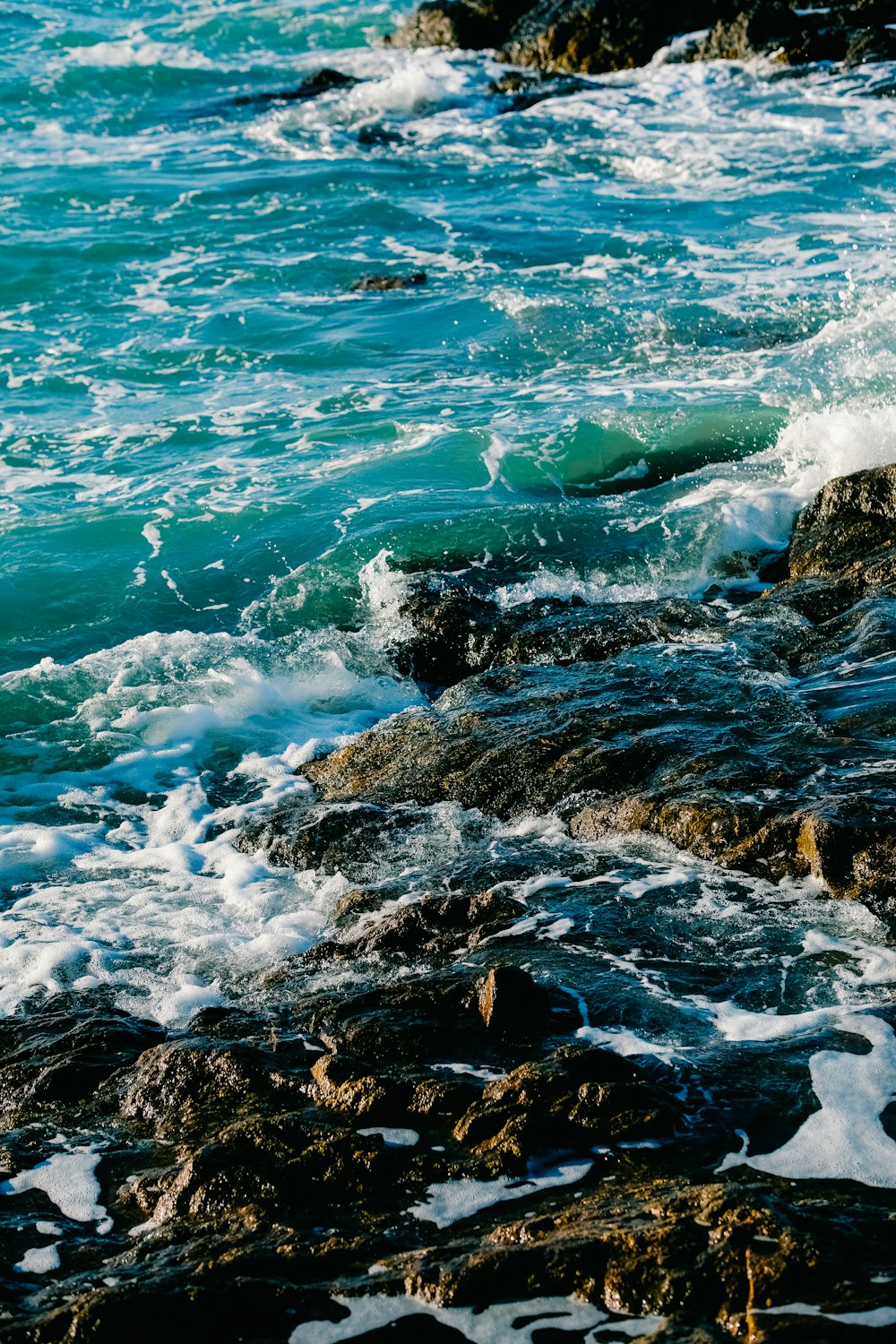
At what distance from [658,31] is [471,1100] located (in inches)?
1017

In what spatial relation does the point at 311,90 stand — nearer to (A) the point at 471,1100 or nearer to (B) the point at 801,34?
(B) the point at 801,34

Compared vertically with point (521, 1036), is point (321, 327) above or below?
above

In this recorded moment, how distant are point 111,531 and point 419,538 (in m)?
2.86

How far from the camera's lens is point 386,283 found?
53.7ft

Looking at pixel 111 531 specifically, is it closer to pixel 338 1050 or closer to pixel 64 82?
pixel 338 1050

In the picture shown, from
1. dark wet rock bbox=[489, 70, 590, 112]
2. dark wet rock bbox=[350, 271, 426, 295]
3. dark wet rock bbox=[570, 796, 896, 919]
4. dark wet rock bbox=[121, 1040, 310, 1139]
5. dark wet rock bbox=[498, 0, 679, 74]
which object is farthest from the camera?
dark wet rock bbox=[498, 0, 679, 74]

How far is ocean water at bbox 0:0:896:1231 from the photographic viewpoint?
5312 millimetres

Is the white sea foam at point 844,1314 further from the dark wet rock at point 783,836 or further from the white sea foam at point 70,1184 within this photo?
the dark wet rock at point 783,836

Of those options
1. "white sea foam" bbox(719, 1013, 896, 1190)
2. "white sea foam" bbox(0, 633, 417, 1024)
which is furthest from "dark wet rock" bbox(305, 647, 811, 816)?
"white sea foam" bbox(719, 1013, 896, 1190)

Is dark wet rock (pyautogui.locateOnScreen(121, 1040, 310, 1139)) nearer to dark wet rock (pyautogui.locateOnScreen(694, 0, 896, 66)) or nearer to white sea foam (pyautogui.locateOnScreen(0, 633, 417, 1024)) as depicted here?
white sea foam (pyautogui.locateOnScreen(0, 633, 417, 1024))

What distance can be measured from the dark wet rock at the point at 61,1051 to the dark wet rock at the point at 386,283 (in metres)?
12.6

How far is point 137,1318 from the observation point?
3266 millimetres

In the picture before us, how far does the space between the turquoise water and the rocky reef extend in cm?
81

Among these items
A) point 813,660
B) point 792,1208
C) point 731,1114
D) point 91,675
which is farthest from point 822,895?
point 91,675
